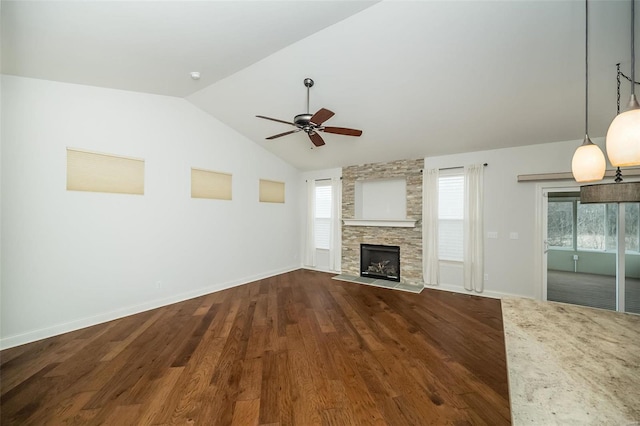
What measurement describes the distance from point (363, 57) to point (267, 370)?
3.68 metres

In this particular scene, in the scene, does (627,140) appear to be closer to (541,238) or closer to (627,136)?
(627,136)

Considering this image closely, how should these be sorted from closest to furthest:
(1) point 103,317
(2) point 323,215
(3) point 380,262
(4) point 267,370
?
(4) point 267,370
(1) point 103,317
(3) point 380,262
(2) point 323,215

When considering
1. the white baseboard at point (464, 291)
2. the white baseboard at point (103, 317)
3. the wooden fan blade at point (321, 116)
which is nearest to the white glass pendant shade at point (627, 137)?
the wooden fan blade at point (321, 116)

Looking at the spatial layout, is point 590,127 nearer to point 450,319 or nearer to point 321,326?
point 450,319

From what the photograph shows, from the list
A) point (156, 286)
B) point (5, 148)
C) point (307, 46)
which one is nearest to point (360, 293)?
point (156, 286)

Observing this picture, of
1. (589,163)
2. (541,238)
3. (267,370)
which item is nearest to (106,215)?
(267,370)

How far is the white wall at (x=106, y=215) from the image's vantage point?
295 cm

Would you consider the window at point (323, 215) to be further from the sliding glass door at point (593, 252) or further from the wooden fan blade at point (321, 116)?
the sliding glass door at point (593, 252)

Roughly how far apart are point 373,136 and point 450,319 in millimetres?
3303

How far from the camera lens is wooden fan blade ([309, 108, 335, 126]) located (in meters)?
2.82

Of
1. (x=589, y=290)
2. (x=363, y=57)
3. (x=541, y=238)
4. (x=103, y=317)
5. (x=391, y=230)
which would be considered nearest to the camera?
(x=363, y=57)

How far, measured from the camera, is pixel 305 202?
7.08 meters

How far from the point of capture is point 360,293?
490 cm

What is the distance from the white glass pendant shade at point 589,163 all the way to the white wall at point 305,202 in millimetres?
5048
